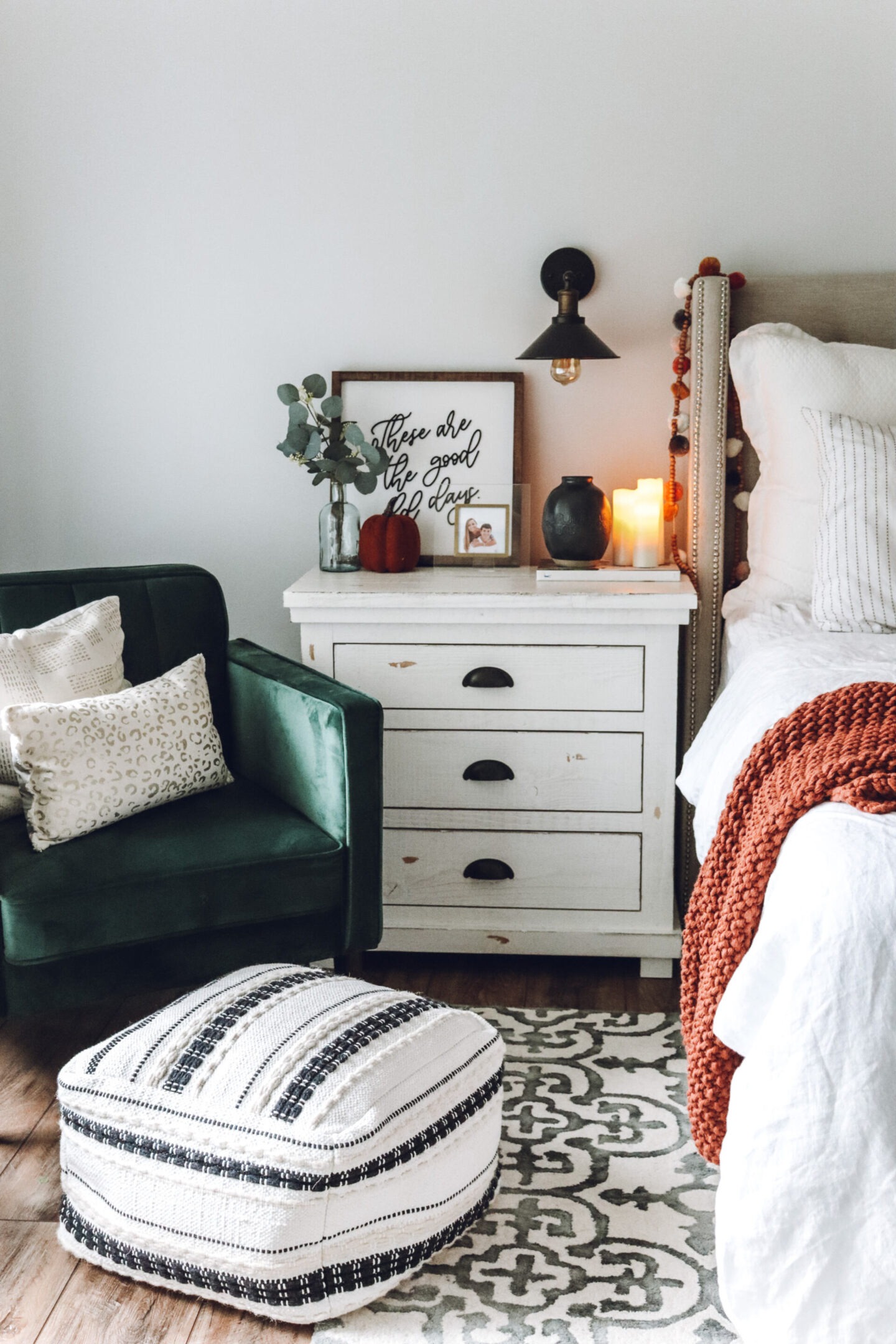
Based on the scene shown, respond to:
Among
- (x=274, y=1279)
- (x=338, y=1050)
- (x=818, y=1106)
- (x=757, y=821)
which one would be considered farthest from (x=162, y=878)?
(x=818, y=1106)

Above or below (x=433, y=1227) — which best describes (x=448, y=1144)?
above

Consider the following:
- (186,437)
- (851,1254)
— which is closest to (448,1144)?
(851,1254)

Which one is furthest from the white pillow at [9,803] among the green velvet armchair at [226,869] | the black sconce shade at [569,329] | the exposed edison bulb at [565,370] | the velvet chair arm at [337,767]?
the exposed edison bulb at [565,370]

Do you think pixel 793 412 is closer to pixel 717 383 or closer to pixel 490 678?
pixel 717 383

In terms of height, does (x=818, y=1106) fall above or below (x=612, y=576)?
below

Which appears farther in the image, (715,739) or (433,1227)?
(715,739)

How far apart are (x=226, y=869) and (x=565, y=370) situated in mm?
1370

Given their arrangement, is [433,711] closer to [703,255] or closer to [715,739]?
[715,739]

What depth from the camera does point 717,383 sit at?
2.50 m

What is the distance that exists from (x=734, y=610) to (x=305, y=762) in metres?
0.98

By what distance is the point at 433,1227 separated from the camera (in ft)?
4.98

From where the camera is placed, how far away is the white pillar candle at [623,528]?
2.52 metres

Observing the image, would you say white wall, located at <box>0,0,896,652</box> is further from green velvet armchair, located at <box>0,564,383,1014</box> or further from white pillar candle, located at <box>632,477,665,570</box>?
green velvet armchair, located at <box>0,564,383,1014</box>

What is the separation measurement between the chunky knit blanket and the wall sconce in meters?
1.15
